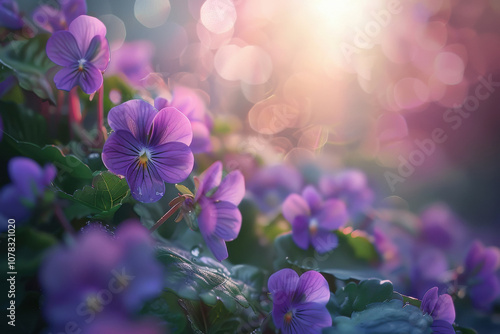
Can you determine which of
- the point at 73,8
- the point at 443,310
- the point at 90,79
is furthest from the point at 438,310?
the point at 73,8

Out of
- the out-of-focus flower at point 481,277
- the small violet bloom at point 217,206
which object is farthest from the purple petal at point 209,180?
the out-of-focus flower at point 481,277

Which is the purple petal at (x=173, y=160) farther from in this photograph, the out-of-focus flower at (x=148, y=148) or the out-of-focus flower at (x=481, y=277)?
the out-of-focus flower at (x=481, y=277)

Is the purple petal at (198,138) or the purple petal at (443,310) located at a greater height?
the purple petal at (198,138)

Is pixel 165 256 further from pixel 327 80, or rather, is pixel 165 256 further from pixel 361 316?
pixel 327 80

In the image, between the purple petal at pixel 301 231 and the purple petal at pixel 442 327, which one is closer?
the purple petal at pixel 442 327

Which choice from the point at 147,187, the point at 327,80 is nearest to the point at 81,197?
the point at 147,187

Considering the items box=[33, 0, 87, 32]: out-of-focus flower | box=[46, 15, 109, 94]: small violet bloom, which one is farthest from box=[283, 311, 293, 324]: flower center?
box=[33, 0, 87, 32]: out-of-focus flower
